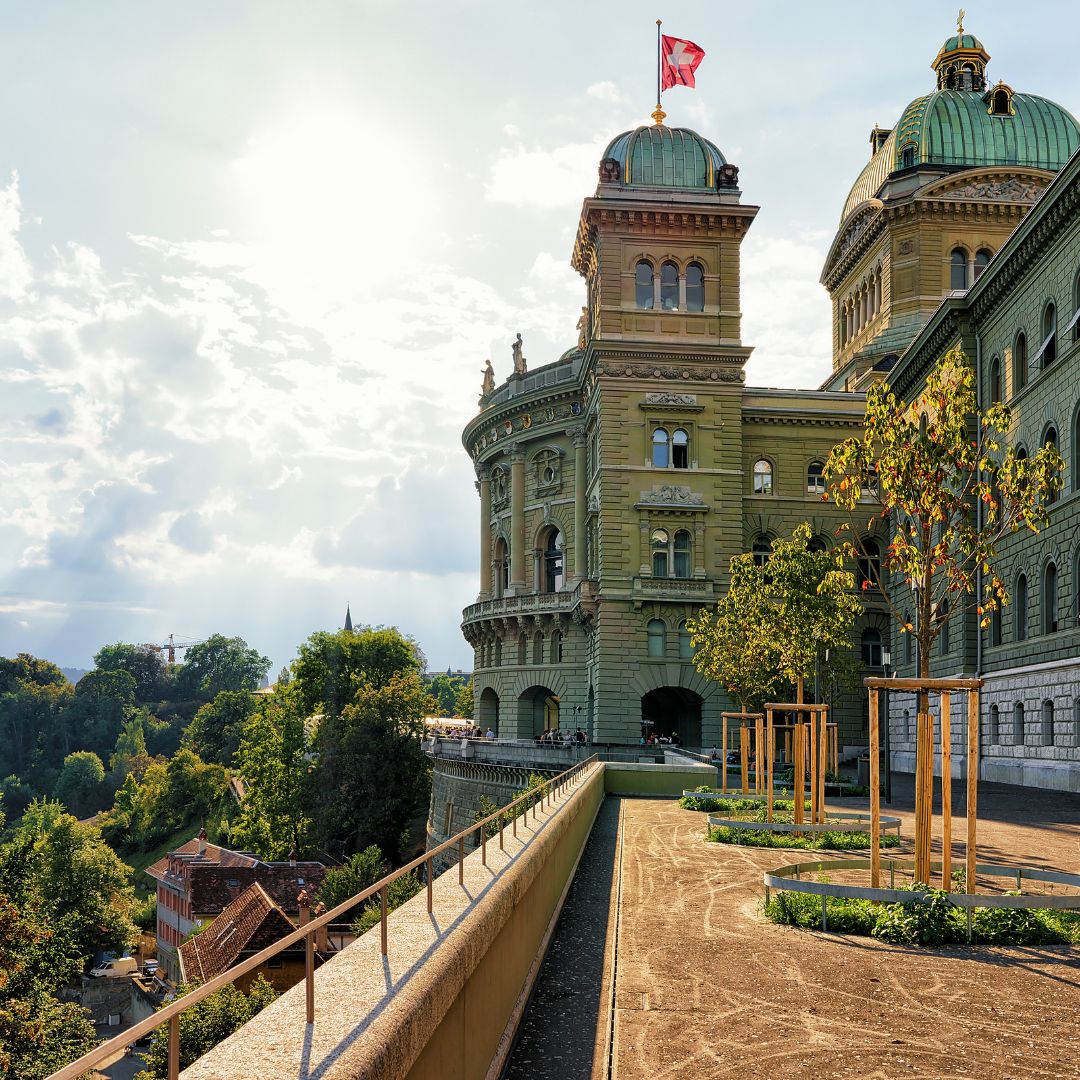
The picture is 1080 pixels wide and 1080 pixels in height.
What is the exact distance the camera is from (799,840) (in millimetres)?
21969

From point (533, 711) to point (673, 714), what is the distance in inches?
412

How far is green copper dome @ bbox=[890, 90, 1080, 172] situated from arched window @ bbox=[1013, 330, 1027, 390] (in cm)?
2872

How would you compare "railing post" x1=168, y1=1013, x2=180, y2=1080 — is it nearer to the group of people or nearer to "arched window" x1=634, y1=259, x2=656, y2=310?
the group of people

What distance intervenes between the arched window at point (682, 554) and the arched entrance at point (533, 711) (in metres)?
14.2

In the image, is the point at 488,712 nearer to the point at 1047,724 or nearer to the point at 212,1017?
the point at 1047,724

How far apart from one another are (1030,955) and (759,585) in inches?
1087

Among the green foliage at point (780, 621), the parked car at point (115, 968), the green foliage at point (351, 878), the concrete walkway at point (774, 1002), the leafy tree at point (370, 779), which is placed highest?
the green foliage at point (780, 621)

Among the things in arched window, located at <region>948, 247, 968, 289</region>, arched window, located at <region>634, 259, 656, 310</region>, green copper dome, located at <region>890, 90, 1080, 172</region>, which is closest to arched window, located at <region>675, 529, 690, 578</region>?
arched window, located at <region>634, 259, 656, 310</region>

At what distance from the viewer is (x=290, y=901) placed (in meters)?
66.5

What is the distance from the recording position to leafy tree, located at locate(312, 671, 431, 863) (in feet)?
247

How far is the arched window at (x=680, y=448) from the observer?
61094 millimetres

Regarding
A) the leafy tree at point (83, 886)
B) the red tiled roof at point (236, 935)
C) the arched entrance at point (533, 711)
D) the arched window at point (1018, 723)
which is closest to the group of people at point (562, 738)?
the arched entrance at point (533, 711)

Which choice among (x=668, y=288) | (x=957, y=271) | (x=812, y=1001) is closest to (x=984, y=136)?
(x=957, y=271)

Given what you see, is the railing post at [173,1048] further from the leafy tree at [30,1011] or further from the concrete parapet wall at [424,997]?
the leafy tree at [30,1011]
